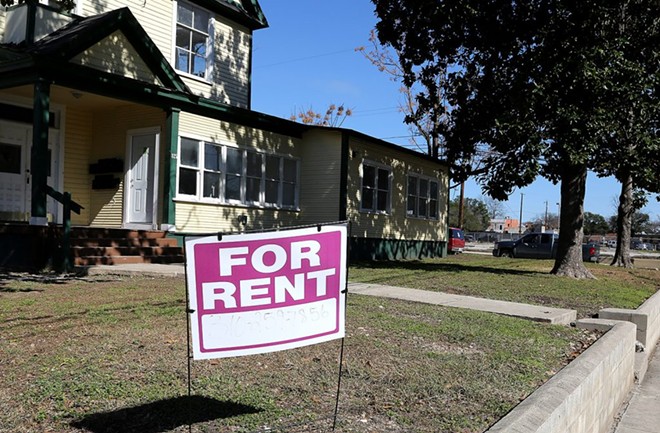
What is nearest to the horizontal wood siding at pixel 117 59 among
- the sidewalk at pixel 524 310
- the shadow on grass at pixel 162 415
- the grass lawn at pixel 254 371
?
the sidewalk at pixel 524 310

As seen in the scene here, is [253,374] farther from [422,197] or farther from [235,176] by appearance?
[422,197]

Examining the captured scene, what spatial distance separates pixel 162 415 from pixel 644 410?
17.8 ft

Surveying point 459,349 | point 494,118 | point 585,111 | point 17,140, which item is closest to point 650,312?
point 459,349

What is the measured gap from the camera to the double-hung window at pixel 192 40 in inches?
676

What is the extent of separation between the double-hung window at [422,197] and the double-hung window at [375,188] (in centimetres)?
180

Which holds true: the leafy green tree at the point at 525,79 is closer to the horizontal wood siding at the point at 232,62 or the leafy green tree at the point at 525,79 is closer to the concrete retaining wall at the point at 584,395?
the horizontal wood siding at the point at 232,62

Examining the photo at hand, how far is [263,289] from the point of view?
11.6 ft

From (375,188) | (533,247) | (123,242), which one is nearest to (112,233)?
(123,242)

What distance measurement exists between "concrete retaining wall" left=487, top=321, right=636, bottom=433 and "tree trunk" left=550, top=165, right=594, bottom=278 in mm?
9925

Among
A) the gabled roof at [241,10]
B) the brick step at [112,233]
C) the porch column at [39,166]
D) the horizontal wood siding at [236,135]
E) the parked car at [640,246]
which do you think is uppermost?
the gabled roof at [241,10]

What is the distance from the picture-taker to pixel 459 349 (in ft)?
21.0

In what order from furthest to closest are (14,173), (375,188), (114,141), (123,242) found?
(375,188)
(114,141)
(14,173)
(123,242)

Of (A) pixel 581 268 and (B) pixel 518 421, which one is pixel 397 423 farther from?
(A) pixel 581 268

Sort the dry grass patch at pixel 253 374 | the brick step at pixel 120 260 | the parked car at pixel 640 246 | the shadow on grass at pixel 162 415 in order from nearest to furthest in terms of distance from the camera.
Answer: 1. the shadow on grass at pixel 162 415
2. the dry grass patch at pixel 253 374
3. the brick step at pixel 120 260
4. the parked car at pixel 640 246
